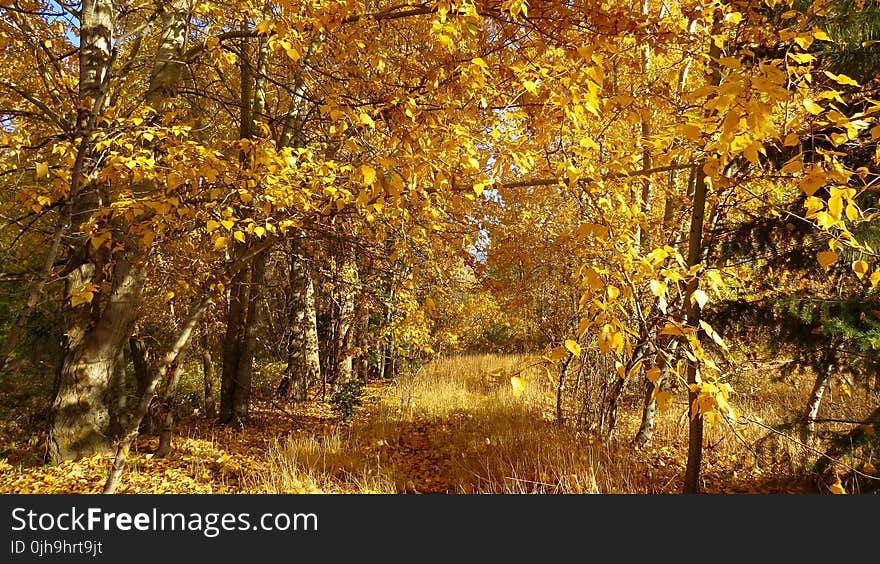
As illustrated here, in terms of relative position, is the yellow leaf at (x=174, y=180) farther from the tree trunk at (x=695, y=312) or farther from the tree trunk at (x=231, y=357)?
the tree trunk at (x=231, y=357)

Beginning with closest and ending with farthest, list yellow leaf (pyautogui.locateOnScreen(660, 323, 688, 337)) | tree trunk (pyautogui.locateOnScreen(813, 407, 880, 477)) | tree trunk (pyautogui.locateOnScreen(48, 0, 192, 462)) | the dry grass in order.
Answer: yellow leaf (pyautogui.locateOnScreen(660, 323, 688, 337)) → tree trunk (pyautogui.locateOnScreen(813, 407, 880, 477)) → the dry grass → tree trunk (pyautogui.locateOnScreen(48, 0, 192, 462))

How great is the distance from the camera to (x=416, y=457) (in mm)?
5812

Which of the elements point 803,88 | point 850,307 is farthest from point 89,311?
point 850,307

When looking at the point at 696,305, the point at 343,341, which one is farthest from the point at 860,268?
the point at 343,341

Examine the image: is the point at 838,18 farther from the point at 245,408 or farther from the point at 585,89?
the point at 245,408

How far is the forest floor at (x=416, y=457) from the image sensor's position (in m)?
4.28

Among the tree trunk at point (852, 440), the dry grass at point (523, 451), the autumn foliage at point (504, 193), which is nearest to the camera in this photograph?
the autumn foliage at point (504, 193)

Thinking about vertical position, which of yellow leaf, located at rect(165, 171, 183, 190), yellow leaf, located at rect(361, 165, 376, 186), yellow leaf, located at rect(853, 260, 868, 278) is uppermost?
yellow leaf, located at rect(165, 171, 183, 190)

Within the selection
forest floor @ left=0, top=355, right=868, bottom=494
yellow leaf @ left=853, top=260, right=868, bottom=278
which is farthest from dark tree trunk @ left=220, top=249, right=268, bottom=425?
yellow leaf @ left=853, top=260, right=868, bottom=278

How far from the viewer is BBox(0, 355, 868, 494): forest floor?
14.0 ft

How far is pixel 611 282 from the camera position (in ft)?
7.49

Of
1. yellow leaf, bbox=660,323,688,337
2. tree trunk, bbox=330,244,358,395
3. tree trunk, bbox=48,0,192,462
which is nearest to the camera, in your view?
yellow leaf, bbox=660,323,688,337

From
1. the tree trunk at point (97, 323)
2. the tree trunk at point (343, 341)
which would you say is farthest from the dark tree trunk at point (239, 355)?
the tree trunk at point (343, 341)

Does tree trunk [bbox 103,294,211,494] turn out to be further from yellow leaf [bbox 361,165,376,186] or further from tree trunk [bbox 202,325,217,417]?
tree trunk [bbox 202,325,217,417]
